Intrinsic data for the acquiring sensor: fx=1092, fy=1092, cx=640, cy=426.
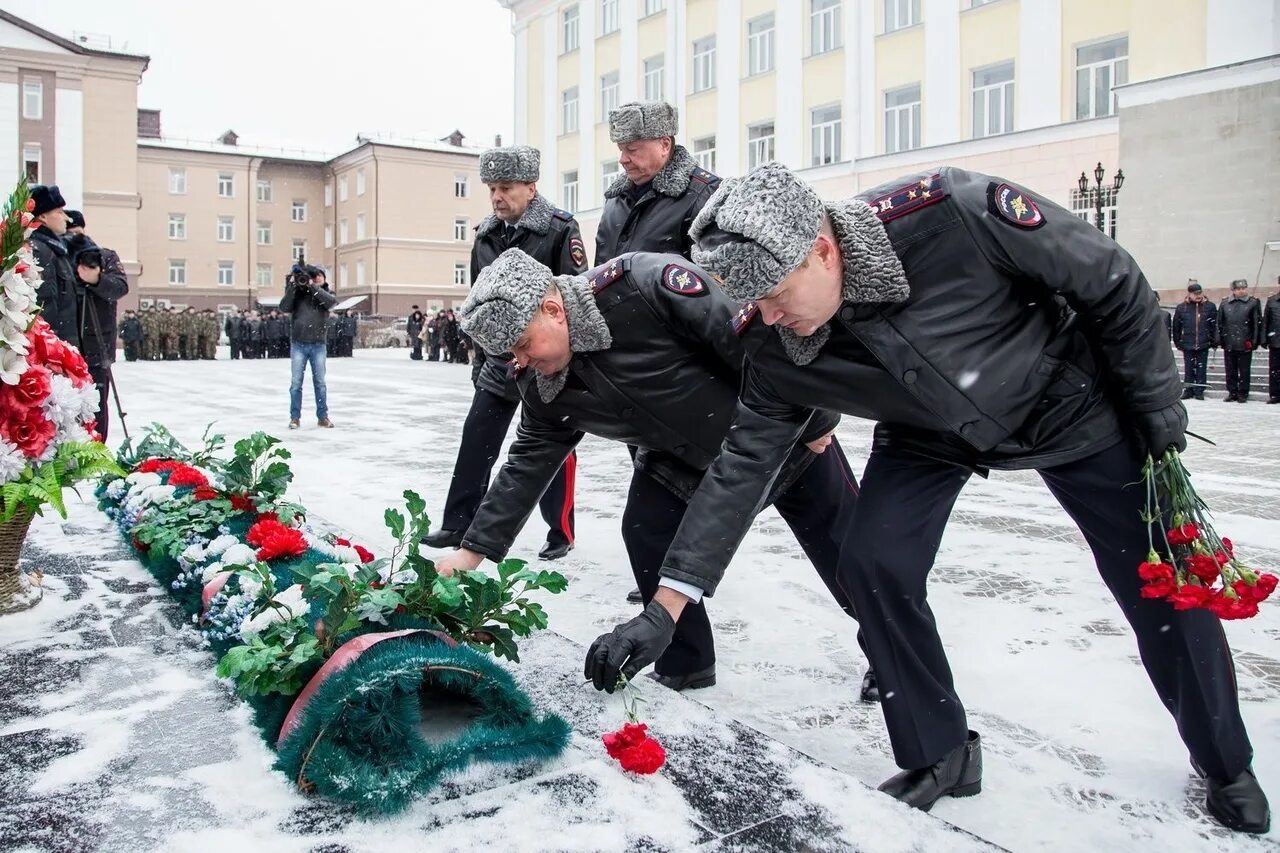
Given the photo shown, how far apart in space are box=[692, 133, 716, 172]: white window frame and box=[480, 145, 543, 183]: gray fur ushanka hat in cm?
2266

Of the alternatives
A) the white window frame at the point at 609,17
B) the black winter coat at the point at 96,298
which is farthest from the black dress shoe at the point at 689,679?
the white window frame at the point at 609,17

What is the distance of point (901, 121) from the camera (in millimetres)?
22797

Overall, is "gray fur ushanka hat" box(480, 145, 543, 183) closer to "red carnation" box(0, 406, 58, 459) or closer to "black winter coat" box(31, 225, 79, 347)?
"red carnation" box(0, 406, 58, 459)

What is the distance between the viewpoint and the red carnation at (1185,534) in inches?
88.6

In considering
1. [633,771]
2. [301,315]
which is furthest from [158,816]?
[301,315]

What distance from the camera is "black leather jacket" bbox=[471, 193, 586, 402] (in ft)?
17.2

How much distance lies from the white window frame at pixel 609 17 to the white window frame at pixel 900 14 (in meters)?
9.50

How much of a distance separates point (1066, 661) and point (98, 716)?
2.82 m

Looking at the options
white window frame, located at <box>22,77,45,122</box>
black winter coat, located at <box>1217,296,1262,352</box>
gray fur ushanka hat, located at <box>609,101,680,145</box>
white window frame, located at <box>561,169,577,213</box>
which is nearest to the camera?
gray fur ushanka hat, located at <box>609,101,680,145</box>

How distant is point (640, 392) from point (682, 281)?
0.34m

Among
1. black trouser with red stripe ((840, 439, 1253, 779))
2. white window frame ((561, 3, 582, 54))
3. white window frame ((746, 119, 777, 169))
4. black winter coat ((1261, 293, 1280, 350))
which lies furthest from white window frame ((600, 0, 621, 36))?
black trouser with red stripe ((840, 439, 1253, 779))

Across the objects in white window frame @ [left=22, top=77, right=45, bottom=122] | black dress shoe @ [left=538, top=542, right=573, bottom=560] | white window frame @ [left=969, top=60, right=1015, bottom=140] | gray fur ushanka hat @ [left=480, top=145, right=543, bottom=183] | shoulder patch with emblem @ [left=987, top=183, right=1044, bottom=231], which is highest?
white window frame @ [left=22, top=77, right=45, bottom=122]

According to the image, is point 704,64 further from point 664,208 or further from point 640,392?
Answer: point 640,392

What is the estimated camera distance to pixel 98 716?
2.44 m
